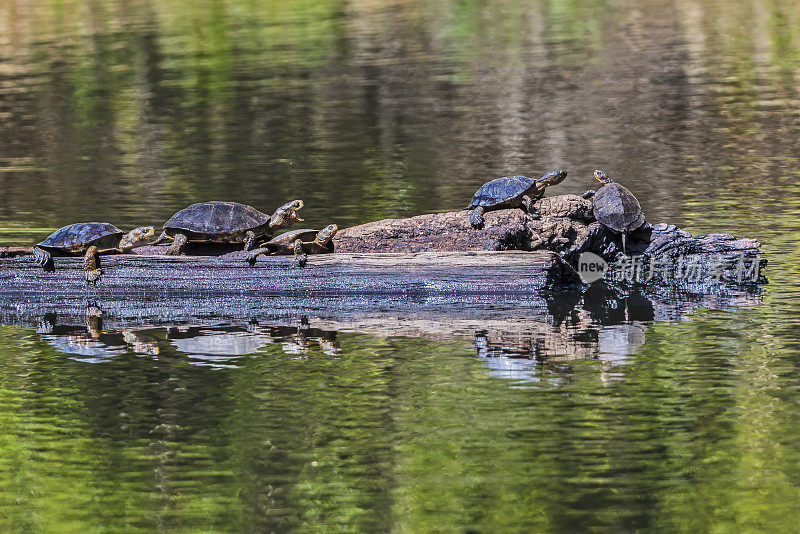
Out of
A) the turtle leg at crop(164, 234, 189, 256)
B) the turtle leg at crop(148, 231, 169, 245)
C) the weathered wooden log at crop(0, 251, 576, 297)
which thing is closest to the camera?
the weathered wooden log at crop(0, 251, 576, 297)

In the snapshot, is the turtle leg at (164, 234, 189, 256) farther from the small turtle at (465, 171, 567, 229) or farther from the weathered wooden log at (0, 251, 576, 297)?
the small turtle at (465, 171, 567, 229)

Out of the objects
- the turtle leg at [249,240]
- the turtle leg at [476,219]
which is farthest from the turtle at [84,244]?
the turtle leg at [476,219]

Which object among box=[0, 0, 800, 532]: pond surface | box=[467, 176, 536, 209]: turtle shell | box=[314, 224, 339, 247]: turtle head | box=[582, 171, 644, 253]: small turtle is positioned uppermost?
box=[467, 176, 536, 209]: turtle shell

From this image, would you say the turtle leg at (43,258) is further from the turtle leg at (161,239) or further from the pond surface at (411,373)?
the turtle leg at (161,239)

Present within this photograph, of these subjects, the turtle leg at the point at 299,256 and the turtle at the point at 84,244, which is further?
the turtle at the point at 84,244

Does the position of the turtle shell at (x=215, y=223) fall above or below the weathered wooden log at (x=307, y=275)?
above

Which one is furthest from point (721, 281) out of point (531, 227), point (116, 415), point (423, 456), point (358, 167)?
point (358, 167)

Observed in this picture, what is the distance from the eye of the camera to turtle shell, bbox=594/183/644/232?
11.2 meters

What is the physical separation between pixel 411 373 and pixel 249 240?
2.86 metres

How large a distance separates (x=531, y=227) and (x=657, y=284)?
124 cm

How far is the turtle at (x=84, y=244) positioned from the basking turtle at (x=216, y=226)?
0.51m

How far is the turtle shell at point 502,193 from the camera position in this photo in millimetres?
11266

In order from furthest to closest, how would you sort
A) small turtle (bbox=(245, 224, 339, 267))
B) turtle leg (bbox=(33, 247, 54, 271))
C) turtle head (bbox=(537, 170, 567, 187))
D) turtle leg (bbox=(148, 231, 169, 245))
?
turtle head (bbox=(537, 170, 567, 187)) < turtle leg (bbox=(148, 231, 169, 245)) < turtle leg (bbox=(33, 247, 54, 271)) < small turtle (bbox=(245, 224, 339, 267))

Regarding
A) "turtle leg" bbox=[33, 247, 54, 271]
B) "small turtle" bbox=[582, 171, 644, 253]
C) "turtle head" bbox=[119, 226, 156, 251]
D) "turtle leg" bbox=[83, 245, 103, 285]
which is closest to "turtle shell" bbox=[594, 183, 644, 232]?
"small turtle" bbox=[582, 171, 644, 253]
